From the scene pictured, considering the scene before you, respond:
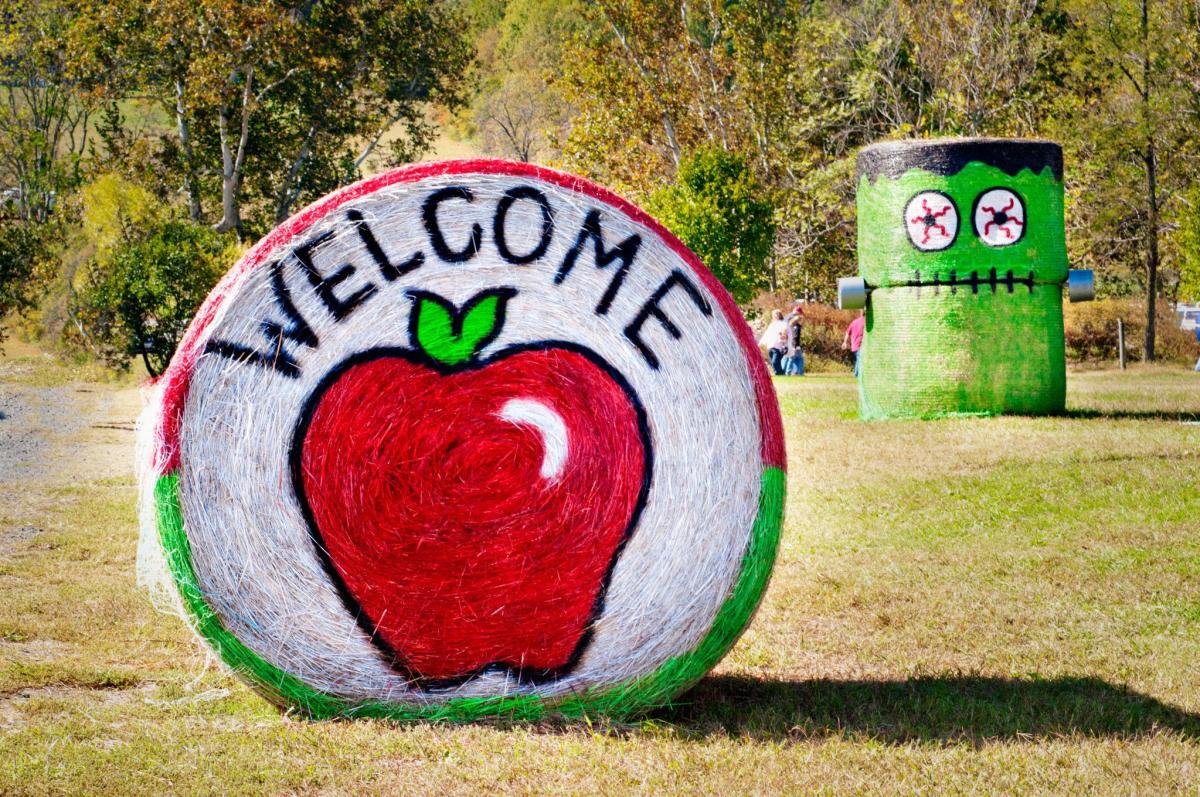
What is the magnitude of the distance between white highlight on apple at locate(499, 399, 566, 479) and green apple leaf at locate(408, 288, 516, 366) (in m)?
0.23

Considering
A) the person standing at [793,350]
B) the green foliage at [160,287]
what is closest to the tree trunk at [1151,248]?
the person standing at [793,350]

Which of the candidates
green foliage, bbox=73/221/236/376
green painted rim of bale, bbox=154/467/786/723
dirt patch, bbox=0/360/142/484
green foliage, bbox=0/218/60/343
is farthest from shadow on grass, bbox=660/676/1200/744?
green foliage, bbox=0/218/60/343

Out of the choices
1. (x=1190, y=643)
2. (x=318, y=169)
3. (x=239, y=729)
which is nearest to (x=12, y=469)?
(x=239, y=729)

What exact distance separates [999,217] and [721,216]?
44.5 feet

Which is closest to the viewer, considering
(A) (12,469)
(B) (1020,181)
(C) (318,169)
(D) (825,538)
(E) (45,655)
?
(E) (45,655)

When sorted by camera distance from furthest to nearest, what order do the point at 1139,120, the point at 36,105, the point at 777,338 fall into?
1. the point at 36,105
2. the point at 1139,120
3. the point at 777,338

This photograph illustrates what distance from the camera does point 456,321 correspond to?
4.52 m

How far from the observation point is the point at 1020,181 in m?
13.1

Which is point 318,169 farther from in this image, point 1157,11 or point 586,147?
point 1157,11

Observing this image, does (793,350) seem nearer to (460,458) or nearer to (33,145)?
(460,458)

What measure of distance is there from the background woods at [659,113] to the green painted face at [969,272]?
41.1ft

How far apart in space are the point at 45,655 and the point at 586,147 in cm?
2965

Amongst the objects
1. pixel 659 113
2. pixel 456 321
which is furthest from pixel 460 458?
pixel 659 113

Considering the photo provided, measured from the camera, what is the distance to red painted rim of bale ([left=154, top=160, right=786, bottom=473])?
444cm
